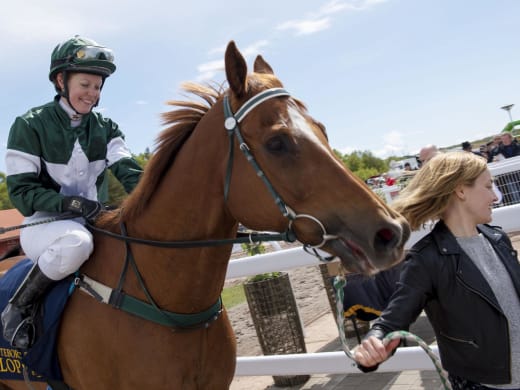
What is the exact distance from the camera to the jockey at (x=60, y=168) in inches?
106

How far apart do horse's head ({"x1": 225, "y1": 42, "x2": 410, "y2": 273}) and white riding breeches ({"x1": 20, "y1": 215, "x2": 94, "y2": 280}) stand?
92 centimetres

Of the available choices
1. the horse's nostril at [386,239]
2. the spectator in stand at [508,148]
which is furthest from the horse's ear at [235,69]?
the spectator in stand at [508,148]

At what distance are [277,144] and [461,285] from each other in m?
1.04

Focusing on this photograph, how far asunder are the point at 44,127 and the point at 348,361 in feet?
8.33

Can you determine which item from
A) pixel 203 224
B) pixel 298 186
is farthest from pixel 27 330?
pixel 298 186

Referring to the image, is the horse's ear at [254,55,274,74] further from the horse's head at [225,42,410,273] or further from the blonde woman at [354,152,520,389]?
the blonde woman at [354,152,520,389]

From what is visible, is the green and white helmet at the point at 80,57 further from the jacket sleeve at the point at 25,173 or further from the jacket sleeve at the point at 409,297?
the jacket sleeve at the point at 409,297

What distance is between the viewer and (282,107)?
223 centimetres

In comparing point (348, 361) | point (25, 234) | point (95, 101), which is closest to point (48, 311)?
point (25, 234)

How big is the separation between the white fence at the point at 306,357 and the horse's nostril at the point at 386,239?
119 centimetres

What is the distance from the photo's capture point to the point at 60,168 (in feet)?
10.1

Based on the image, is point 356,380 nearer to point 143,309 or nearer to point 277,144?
point 143,309

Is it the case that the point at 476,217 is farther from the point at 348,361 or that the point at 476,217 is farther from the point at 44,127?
the point at 44,127

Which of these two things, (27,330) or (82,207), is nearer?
(27,330)
